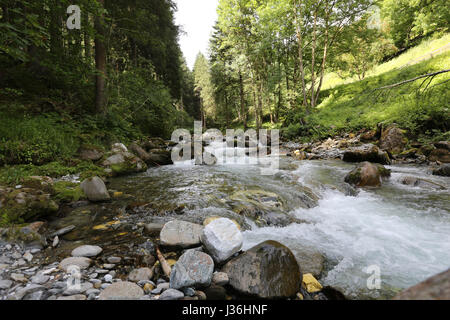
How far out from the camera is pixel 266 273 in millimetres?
2039

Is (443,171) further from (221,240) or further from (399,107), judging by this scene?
(221,240)

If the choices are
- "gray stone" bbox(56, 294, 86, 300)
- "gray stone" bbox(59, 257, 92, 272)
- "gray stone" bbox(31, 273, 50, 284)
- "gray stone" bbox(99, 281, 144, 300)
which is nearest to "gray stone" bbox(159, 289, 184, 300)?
"gray stone" bbox(99, 281, 144, 300)

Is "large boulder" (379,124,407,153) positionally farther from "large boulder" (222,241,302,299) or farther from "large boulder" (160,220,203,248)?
"large boulder" (160,220,203,248)

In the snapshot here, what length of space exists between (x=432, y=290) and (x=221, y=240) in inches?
69.5

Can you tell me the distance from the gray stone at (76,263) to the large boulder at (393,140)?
1083 centimetres

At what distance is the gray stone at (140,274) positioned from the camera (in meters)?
2.08

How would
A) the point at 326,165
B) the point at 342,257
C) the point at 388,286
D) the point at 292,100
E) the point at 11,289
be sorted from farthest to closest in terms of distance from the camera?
the point at 292,100, the point at 326,165, the point at 342,257, the point at 388,286, the point at 11,289

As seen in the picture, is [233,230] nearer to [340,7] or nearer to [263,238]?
[263,238]

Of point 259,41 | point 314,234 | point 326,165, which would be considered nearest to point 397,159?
point 326,165

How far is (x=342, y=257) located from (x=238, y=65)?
61.0 feet

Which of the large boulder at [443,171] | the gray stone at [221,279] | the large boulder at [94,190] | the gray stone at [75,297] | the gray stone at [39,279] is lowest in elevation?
the gray stone at [221,279]

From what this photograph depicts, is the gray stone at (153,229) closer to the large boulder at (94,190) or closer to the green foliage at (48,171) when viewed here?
the large boulder at (94,190)

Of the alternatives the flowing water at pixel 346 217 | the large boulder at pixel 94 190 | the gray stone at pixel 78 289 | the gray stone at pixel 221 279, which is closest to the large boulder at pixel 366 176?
the flowing water at pixel 346 217

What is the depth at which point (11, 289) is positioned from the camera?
1778 mm
